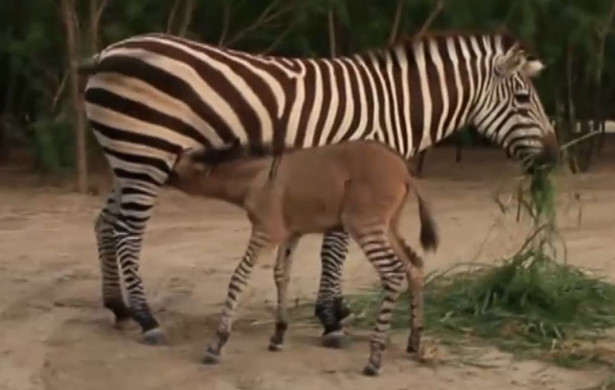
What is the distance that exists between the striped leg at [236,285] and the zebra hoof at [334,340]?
2.10 ft

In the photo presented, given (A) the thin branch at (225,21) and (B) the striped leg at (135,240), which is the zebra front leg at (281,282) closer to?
(B) the striped leg at (135,240)

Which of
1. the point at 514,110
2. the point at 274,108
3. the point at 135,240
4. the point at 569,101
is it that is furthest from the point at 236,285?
the point at 569,101

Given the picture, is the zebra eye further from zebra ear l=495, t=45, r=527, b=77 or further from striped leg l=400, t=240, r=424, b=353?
striped leg l=400, t=240, r=424, b=353

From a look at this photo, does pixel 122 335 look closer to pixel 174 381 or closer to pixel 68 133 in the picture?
pixel 174 381

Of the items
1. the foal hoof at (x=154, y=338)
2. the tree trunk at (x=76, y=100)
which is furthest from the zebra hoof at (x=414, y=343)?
the tree trunk at (x=76, y=100)

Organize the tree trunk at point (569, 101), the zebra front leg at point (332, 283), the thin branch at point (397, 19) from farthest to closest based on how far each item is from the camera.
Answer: the tree trunk at point (569, 101) → the thin branch at point (397, 19) → the zebra front leg at point (332, 283)

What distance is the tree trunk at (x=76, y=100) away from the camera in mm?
12797

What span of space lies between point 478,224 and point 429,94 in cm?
357

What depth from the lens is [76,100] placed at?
1294 centimetres

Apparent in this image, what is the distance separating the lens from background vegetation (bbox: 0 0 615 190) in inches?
521

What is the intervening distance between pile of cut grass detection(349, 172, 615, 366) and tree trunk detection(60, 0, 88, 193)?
566cm

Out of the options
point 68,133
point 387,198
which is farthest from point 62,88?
point 387,198

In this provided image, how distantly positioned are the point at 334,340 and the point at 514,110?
6.56 ft

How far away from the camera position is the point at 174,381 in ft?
20.4
